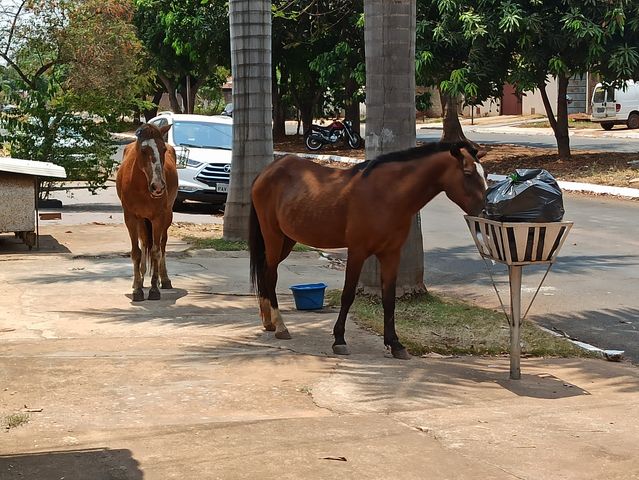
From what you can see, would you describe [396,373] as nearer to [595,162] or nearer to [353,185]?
[353,185]

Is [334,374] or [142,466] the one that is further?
[334,374]

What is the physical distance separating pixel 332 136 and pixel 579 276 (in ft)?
78.9

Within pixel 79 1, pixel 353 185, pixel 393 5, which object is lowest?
pixel 353 185

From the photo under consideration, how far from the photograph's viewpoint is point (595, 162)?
84.5ft

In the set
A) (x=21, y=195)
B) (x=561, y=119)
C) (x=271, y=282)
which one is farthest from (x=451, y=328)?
(x=561, y=119)

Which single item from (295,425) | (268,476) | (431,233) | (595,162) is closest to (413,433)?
(295,425)

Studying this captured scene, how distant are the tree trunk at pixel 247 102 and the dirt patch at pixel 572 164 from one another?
34.0 feet

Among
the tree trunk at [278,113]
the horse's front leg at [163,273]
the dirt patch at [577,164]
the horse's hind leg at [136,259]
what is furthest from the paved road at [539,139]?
the horse's hind leg at [136,259]

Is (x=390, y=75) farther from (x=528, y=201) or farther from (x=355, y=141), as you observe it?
(x=355, y=141)

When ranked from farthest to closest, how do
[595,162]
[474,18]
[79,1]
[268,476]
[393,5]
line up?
[79,1] → [595,162] → [474,18] → [393,5] → [268,476]

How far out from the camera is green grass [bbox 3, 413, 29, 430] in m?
6.05

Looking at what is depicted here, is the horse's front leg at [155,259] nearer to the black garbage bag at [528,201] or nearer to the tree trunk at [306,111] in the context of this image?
the black garbage bag at [528,201]

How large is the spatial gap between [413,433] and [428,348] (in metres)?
2.80

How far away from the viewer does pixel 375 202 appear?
8227 millimetres
